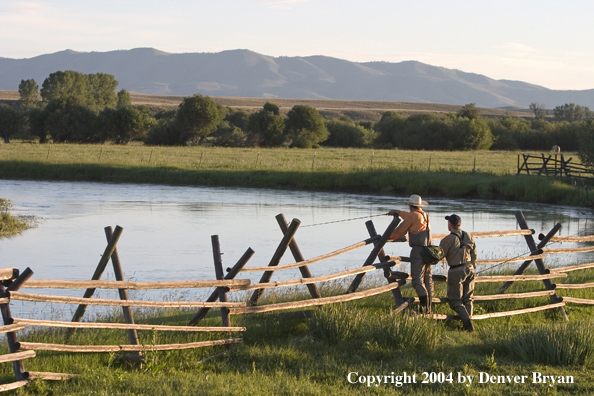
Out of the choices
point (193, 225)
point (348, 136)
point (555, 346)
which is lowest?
point (193, 225)

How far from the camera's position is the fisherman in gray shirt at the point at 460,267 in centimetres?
969

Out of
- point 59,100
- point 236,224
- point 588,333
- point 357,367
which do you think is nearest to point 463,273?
point 588,333

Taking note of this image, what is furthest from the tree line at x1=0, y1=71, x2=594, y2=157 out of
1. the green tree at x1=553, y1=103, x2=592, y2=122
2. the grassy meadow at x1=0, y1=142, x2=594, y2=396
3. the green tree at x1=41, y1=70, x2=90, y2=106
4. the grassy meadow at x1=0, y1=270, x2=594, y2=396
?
the grassy meadow at x1=0, y1=270, x2=594, y2=396

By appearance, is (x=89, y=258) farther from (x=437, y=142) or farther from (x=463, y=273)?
(x=437, y=142)

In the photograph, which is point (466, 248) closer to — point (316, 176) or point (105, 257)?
point (105, 257)

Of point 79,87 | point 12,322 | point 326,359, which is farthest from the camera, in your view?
point 79,87

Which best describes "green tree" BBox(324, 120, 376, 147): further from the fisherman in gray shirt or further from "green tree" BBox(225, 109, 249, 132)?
the fisherman in gray shirt

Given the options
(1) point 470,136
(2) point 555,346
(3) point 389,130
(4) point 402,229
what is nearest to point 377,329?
(4) point 402,229

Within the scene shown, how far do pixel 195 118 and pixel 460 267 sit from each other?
64917 millimetres

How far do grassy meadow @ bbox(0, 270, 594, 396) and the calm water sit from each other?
377 centimetres

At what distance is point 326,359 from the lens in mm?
8078

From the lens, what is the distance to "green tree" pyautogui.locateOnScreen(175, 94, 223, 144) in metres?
72.9

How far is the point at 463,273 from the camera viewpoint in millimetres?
9875

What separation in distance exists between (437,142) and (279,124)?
16.5 m
